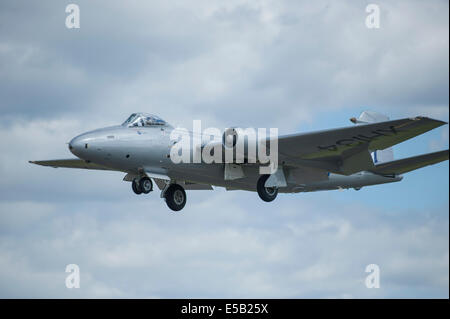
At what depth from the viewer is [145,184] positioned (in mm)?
27828

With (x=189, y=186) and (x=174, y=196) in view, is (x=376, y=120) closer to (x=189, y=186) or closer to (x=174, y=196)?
(x=189, y=186)

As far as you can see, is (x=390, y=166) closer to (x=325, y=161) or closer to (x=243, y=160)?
(x=325, y=161)

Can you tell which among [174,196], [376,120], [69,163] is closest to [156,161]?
[174,196]

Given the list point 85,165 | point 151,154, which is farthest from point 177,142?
point 85,165

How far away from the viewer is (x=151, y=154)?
27781 millimetres

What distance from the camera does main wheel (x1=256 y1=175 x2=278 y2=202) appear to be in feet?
97.1

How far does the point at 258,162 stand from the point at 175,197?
4215 millimetres

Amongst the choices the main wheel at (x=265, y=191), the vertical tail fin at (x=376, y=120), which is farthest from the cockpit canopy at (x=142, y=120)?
the vertical tail fin at (x=376, y=120)

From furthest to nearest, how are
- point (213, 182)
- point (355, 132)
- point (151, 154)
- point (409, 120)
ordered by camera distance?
point (213, 182), point (151, 154), point (355, 132), point (409, 120)

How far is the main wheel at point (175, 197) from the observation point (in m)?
30.7

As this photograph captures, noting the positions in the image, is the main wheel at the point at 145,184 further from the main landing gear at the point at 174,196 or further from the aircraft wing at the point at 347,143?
the aircraft wing at the point at 347,143

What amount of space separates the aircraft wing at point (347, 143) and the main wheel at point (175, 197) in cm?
505
